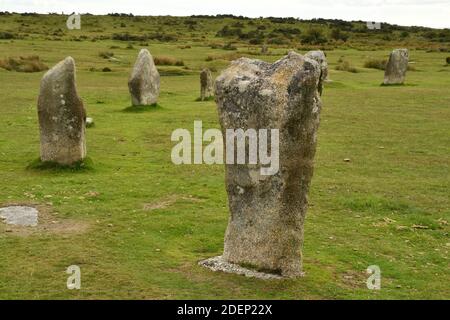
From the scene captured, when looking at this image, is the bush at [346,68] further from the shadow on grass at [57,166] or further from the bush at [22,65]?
the shadow on grass at [57,166]

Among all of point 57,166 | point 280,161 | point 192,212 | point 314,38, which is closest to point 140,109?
point 57,166

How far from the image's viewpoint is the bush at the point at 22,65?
42.5m

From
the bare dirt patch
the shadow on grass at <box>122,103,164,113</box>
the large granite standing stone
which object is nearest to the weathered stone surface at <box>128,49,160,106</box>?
the shadow on grass at <box>122,103,164,113</box>

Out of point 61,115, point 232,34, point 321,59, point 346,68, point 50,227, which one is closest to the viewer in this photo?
point 50,227

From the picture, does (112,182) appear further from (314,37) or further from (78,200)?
(314,37)

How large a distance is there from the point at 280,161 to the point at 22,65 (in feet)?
121

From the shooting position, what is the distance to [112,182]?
16234 millimetres

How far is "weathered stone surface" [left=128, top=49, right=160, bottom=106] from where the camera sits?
28406 mm

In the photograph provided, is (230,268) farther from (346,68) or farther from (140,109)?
(346,68)

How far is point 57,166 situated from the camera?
1697cm

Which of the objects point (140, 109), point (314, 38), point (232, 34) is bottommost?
point (140, 109)

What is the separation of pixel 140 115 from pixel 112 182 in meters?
11.6

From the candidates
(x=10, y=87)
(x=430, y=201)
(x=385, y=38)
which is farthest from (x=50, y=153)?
(x=385, y=38)

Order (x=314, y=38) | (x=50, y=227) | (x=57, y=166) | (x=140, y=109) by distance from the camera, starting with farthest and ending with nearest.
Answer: (x=314, y=38)
(x=140, y=109)
(x=57, y=166)
(x=50, y=227)
